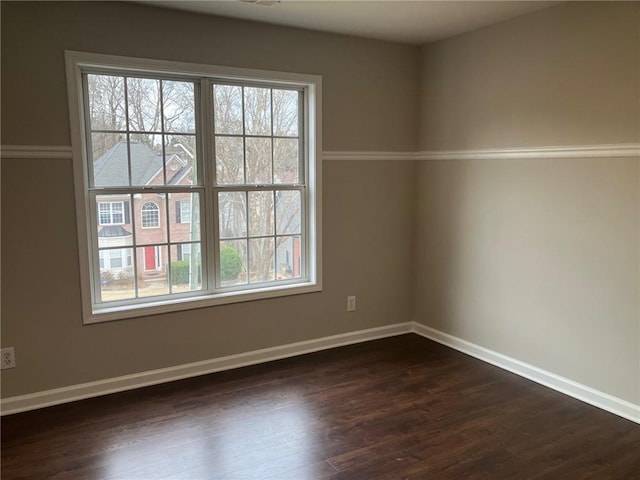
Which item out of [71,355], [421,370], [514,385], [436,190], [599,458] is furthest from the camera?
[436,190]

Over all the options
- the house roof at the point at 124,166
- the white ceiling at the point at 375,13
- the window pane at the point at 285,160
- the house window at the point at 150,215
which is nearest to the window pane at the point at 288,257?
the window pane at the point at 285,160

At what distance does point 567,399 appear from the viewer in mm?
2957

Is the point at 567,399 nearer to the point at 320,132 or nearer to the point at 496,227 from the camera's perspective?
the point at 496,227

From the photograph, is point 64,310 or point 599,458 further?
point 64,310

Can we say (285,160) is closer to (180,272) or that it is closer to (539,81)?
(180,272)

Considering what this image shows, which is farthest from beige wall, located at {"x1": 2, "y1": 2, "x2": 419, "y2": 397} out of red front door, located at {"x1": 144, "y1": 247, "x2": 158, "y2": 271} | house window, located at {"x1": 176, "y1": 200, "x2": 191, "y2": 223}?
house window, located at {"x1": 176, "y1": 200, "x2": 191, "y2": 223}

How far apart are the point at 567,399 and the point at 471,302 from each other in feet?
3.13

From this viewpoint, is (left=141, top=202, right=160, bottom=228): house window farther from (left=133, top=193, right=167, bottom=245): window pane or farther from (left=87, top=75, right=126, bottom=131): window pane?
(left=87, top=75, right=126, bottom=131): window pane

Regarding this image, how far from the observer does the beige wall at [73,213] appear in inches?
106

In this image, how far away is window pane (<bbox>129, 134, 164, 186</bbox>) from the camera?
3.05 m

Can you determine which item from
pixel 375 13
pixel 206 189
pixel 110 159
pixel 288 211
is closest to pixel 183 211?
pixel 206 189

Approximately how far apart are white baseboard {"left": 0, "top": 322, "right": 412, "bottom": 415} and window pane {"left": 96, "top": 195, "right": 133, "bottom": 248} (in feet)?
2.85

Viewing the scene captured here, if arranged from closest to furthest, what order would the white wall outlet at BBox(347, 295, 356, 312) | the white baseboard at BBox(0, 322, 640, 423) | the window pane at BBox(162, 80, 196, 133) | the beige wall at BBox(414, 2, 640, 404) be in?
the beige wall at BBox(414, 2, 640, 404)
the white baseboard at BBox(0, 322, 640, 423)
the window pane at BBox(162, 80, 196, 133)
the white wall outlet at BBox(347, 295, 356, 312)

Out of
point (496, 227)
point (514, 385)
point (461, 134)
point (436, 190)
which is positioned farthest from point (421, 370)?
point (461, 134)
